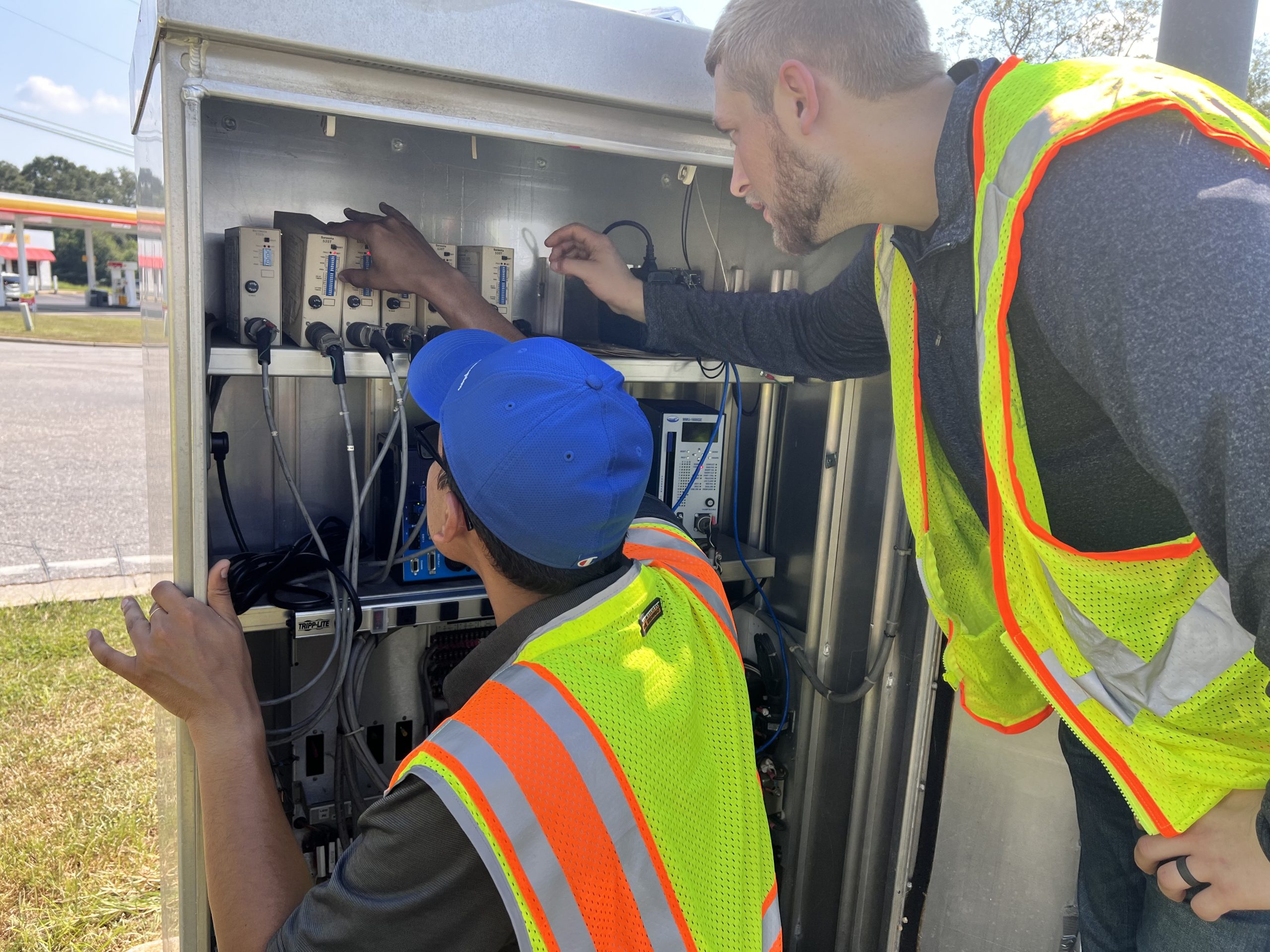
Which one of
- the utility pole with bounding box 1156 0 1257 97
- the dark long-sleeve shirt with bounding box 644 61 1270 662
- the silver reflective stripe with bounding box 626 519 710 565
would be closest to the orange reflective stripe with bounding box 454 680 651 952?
the silver reflective stripe with bounding box 626 519 710 565

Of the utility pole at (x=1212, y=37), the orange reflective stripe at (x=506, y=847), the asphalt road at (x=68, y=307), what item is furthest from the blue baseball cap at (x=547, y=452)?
the asphalt road at (x=68, y=307)

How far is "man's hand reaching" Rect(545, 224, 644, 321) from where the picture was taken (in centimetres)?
196

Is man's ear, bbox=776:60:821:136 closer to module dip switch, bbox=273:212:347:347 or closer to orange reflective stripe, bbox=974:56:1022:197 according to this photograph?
orange reflective stripe, bbox=974:56:1022:197

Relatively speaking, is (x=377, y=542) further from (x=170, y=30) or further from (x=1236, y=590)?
(x=1236, y=590)

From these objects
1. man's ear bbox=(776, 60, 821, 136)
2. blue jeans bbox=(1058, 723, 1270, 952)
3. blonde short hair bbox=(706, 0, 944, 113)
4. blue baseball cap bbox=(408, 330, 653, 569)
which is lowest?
blue jeans bbox=(1058, 723, 1270, 952)

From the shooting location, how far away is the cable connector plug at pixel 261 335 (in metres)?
1.61

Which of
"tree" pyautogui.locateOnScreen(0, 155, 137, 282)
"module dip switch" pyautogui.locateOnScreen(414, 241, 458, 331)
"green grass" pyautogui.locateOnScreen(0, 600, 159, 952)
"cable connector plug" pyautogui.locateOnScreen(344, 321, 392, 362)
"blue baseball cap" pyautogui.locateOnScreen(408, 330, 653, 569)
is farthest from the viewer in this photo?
"tree" pyautogui.locateOnScreen(0, 155, 137, 282)

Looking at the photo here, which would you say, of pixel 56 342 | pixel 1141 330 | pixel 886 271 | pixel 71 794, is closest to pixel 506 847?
pixel 1141 330

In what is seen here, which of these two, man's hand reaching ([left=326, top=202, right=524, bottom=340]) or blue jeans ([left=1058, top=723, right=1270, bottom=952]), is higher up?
man's hand reaching ([left=326, top=202, right=524, bottom=340])

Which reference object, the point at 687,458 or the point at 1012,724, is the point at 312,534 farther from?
the point at 1012,724

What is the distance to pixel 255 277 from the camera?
5.71 feet

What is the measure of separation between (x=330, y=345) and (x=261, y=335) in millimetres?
117

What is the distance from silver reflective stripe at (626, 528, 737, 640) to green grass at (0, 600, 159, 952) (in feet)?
7.07

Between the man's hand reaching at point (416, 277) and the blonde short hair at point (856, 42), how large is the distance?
0.76 metres
